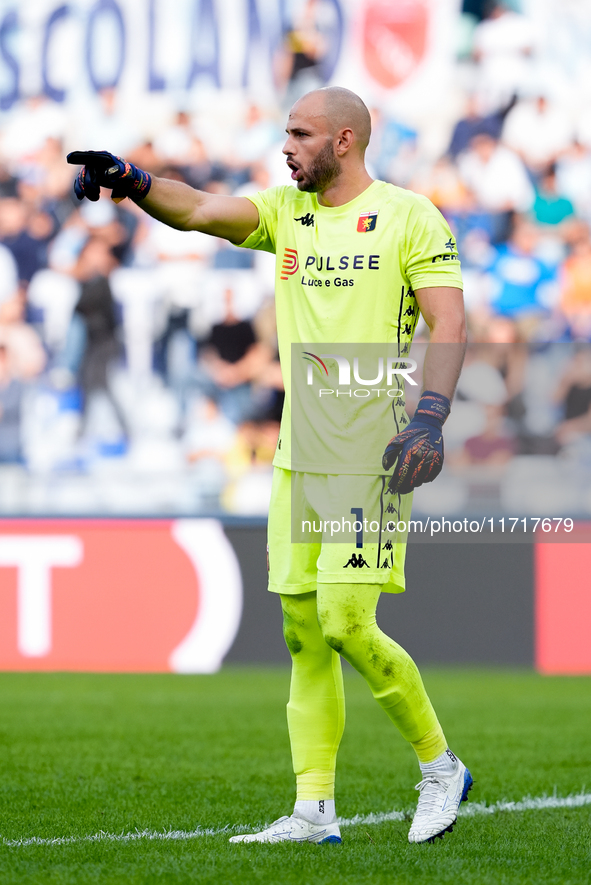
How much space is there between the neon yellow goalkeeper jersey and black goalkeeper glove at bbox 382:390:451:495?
10cm

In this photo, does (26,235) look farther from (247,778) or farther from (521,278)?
(247,778)

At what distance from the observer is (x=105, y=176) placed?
11.0 feet

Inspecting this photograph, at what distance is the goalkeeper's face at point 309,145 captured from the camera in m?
3.41

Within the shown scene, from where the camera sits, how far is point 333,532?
10.8 ft

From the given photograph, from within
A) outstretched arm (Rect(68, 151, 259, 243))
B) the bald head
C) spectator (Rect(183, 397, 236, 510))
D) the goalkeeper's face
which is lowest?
spectator (Rect(183, 397, 236, 510))

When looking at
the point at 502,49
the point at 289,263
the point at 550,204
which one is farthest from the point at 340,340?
the point at 502,49

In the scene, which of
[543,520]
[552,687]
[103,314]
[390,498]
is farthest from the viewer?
[103,314]

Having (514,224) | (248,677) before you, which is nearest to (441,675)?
(248,677)

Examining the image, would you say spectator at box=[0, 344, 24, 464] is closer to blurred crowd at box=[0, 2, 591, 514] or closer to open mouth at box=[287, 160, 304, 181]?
blurred crowd at box=[0, 2, 591, 514]

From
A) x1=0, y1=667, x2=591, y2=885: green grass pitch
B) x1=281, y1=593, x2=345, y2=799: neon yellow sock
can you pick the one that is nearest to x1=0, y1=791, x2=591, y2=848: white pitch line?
x1=0, y1=667, x2=591, y2=885: green grass pitch

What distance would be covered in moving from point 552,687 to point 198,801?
398 cm

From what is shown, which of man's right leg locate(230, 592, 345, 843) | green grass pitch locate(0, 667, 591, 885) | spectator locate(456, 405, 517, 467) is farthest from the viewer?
spectator locate(456, 405, 517, 467)

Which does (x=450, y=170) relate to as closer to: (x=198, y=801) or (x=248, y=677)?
(x=248, y=677)

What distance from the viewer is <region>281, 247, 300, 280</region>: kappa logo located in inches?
138
